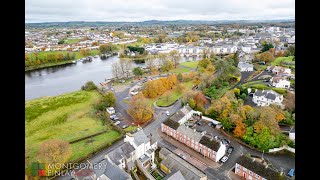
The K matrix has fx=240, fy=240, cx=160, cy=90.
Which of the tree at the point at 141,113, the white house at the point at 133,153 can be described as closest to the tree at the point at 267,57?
the tree at the point at 141,113

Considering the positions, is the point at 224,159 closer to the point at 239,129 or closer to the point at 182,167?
the point at 239,129

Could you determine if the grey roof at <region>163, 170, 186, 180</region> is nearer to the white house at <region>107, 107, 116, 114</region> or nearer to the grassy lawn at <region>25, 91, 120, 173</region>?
the grassy lawn at <region>25, 91, 120, 173</region>

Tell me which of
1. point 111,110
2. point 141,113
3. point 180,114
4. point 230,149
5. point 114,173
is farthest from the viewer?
point 111,110

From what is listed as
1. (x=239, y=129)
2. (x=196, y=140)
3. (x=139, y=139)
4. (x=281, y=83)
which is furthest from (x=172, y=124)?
(x=281, y=83)

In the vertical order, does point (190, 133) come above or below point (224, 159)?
above
